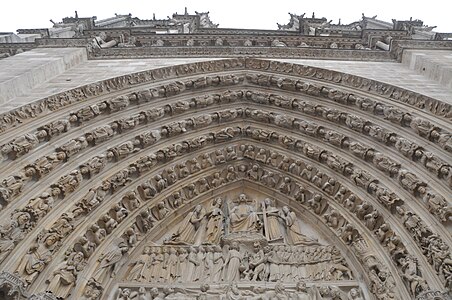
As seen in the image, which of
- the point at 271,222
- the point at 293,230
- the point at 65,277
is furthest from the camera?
the point at 271,222

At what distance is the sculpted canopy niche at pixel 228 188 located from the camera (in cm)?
565

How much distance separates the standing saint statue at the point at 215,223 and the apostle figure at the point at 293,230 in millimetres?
1123

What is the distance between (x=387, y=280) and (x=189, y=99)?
5.02 m

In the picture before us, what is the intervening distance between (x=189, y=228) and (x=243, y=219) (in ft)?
3.21

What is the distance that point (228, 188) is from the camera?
8508 millimetres

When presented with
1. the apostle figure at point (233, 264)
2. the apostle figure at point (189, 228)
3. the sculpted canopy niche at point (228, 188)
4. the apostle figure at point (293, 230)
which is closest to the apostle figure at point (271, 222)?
the sculpted canopy niche at point (228, 188)

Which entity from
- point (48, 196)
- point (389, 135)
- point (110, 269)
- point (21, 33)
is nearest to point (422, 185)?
point (389, 135)

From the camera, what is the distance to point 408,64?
926 centimetres

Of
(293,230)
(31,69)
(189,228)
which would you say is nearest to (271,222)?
(293,230)

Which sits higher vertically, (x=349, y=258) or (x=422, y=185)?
(x=422, y=185)

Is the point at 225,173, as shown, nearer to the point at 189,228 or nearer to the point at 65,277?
the point at 189,228

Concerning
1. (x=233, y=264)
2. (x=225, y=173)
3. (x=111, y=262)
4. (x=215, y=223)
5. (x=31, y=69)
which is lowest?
(x=233, y=264)

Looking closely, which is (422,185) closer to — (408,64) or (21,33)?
(408,64)

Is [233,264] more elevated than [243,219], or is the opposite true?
[243,219]
